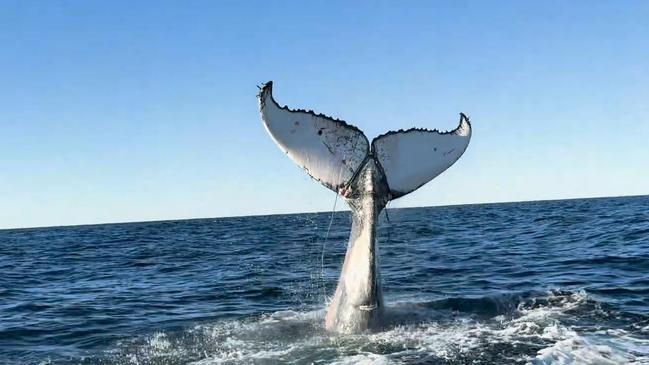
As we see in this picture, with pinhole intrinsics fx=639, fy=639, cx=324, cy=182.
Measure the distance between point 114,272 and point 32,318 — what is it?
25.2 feet

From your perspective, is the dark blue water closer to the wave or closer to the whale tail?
the wave

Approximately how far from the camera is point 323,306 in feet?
39.9

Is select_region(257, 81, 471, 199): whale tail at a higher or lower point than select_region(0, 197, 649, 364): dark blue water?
higher

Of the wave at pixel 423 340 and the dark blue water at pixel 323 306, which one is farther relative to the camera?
the dark blue water at pixel 323 306

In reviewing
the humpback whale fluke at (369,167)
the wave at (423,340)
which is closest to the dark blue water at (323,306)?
the wave at (423,340)

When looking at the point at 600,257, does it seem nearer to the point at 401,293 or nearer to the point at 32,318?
the point at 401,293

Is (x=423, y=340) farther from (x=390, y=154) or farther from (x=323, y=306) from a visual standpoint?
(x=323, y=306)

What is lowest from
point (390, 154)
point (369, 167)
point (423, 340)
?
Answer: point (423, 340)

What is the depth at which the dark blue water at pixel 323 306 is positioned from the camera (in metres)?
8.19

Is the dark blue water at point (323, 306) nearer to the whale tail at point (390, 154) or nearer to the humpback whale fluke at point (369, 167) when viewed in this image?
the humpback whale fluke at point (369, 167)

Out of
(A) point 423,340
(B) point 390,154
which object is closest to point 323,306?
(A) point 423,340

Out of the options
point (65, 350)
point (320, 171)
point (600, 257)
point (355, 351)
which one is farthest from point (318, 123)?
point (600, 257)

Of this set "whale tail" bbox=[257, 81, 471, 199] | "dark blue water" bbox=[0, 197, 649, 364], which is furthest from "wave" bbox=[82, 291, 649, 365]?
"whale tail" bbox=[257, 81, 471, 199]

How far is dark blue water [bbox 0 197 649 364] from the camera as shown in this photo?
8.19 metres
